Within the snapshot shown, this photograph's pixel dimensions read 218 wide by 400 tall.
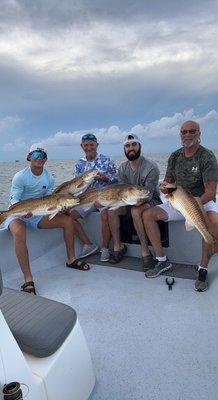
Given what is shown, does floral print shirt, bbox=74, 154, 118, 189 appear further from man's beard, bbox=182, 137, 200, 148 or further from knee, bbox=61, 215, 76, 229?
man's beard, bbox=182, 137, 200, 148

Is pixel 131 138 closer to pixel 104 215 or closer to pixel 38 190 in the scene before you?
pixel 104 215

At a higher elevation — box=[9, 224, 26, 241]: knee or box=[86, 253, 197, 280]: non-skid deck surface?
box=[9, 224, 26, 241]: knee

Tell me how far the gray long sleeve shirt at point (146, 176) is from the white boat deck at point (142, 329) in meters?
1.09

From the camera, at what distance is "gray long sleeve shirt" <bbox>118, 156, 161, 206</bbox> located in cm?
458

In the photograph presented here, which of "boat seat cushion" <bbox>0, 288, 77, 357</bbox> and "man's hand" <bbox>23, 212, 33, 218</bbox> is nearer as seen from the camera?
"boat seat cushion" <bbox>0, 288, 77, 357</bbox>

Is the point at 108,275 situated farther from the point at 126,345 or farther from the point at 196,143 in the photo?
the point at 196,143

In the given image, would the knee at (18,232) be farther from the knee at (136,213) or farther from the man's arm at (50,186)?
the knee at (136,213)

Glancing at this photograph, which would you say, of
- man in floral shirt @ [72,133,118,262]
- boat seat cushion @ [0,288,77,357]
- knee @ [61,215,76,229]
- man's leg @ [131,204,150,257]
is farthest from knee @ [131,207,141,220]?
boat seat cushion @ [0,288,77,357]

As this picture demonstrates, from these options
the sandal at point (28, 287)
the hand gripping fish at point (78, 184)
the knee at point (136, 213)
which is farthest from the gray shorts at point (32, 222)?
the knee at point (136, 213)

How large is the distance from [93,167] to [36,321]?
3.40 metres

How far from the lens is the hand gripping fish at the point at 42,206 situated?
399 centimetres

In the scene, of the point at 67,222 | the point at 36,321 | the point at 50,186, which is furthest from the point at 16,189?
the point at 36,321

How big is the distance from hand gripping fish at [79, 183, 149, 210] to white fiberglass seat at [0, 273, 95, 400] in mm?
2184

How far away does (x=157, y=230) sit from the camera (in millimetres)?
4180
